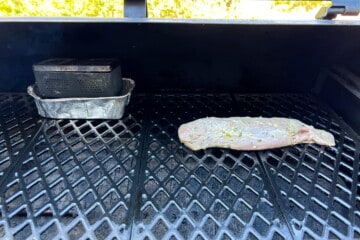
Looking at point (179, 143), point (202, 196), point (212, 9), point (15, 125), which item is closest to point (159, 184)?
point (202, 196)

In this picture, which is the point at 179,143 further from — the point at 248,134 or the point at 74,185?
the point at 74,185

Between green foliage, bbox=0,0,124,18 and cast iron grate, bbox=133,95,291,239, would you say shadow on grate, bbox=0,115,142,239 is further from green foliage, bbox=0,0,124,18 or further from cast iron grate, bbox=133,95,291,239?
green foliage, bbox=0,0,124,18

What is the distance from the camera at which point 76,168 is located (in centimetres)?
96

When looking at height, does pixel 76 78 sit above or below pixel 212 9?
below

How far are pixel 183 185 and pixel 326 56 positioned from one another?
107 centimetres

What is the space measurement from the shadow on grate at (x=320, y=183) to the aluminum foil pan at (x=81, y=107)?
2.24 feet

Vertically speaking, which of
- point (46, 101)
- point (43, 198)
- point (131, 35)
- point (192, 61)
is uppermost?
point (131, 35)

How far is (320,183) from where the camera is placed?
928 millimetres

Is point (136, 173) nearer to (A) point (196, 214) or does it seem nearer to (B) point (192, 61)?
(A) point (196, 214)

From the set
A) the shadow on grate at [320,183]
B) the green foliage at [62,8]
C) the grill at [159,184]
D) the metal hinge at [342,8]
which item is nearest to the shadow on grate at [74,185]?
the grill at [159,184]

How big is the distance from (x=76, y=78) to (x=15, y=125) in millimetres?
354

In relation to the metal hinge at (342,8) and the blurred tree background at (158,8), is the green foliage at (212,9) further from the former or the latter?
the metal hinge at (342,8)

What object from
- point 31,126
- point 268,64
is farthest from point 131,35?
point 268,64

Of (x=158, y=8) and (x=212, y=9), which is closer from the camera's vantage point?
(x=158, y=8)
